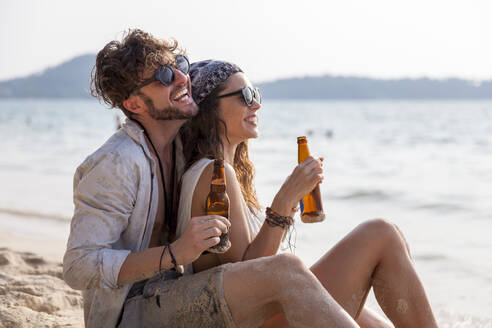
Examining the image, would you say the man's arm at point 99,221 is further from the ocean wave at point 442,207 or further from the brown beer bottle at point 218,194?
the ocean wave at point 442,207

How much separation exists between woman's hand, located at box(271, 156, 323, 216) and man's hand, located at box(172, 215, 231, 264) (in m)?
0.49

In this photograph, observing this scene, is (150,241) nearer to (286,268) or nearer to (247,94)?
(286,268)

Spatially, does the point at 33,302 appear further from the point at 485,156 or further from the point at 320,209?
the point at 485,156

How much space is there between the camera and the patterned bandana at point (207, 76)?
344cm

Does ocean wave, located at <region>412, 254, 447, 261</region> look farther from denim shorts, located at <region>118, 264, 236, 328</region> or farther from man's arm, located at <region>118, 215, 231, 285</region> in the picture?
man's arm, located at <region>118, 215, 231, 285</region>

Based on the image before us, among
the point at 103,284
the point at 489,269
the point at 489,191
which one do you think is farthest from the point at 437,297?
the point at 489,191

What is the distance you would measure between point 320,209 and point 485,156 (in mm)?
19396

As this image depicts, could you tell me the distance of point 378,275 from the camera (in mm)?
3154

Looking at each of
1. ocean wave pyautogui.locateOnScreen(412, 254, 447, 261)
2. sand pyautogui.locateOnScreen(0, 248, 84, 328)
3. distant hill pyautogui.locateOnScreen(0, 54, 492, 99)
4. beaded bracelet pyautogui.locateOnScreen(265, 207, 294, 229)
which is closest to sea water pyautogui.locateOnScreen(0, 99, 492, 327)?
ocean wave pyautogui.locateOnScreen(412, 254, 447, 261)

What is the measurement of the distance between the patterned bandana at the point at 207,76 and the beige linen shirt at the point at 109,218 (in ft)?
1.90

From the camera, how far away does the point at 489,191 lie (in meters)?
13.1

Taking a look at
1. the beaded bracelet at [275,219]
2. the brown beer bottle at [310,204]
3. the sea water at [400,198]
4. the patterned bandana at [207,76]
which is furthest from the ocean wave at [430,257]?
the beaded bracelet at [275,219]

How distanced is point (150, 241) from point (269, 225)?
619mm

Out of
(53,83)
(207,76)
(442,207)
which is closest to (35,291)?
(207,76)
